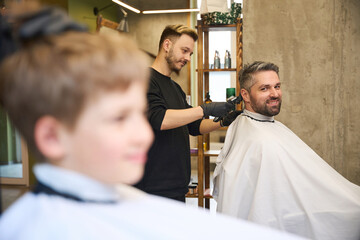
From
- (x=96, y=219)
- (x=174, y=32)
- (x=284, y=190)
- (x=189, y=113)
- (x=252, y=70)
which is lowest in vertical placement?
(x=284, y=190)

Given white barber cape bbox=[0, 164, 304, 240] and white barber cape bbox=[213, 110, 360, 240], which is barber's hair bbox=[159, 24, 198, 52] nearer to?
white barber cape bbox=[213, 110, 360, 240]

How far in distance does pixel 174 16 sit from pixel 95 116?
847 centimetres

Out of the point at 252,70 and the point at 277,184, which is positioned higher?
the point at 252,70

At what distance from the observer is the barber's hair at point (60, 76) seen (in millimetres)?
573

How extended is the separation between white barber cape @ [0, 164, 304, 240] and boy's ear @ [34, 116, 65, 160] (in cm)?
5

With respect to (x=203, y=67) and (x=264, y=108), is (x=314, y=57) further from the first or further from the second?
(x=203, y=67)

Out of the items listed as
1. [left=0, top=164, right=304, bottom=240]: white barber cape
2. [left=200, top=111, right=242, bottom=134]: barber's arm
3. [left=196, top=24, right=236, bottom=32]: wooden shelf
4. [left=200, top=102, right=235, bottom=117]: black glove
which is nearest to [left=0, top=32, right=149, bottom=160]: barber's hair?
[left=0, top=164, right=304, bottom=240]: white barber cape

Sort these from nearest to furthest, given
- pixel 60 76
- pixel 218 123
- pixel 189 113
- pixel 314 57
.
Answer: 1. pixel 60 76
2. pixel 189 113
3. pixel 218 123
4. pixel 314 57

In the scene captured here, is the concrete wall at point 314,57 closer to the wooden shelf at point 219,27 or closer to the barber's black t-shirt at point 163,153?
the wooden shelf at point 219,27

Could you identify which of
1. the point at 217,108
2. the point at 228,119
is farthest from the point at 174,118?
the point at 228,119

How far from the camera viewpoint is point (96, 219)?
24.7 inches

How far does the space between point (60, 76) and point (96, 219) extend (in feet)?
0.92

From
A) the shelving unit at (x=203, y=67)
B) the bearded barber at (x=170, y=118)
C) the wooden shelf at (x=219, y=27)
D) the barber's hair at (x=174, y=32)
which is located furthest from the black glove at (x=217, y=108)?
the wooden shelf at (x=219, y=27)

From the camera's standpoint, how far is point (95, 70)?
→ 1.92ft
